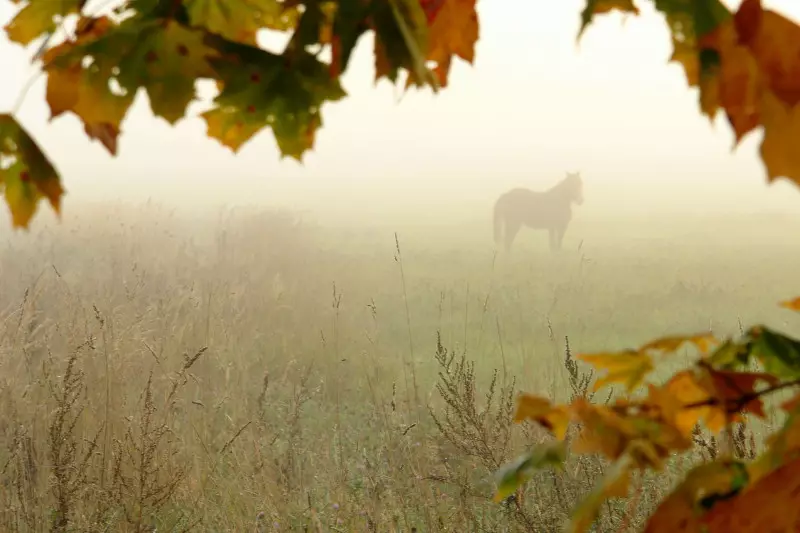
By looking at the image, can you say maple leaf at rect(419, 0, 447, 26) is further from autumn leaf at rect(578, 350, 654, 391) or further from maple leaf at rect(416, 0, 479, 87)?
autumn leaf at rect(578, 350, 654, 391)

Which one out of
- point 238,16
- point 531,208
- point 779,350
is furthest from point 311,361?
point 531,208

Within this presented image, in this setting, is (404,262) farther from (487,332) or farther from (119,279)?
(119,279)

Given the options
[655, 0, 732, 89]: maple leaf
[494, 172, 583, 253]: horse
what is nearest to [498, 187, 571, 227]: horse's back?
[494, 172, 583, 253]: horse

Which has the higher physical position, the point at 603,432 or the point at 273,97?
the point at 273,97

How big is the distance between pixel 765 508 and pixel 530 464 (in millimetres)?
150

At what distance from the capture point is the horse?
10148 millimetres

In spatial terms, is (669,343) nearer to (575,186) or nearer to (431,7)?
(431,7)

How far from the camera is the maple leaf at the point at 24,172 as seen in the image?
2.19 ft

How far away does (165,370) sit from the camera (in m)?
3.39

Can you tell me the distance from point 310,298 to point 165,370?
2.90 metres

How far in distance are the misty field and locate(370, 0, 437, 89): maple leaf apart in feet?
1.38

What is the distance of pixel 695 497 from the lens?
45 centimetres

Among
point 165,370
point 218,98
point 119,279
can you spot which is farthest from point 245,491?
point 119,279

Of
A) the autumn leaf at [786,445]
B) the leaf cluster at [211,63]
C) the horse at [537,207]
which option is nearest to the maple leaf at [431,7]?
the leaf cluster at [211,63]
